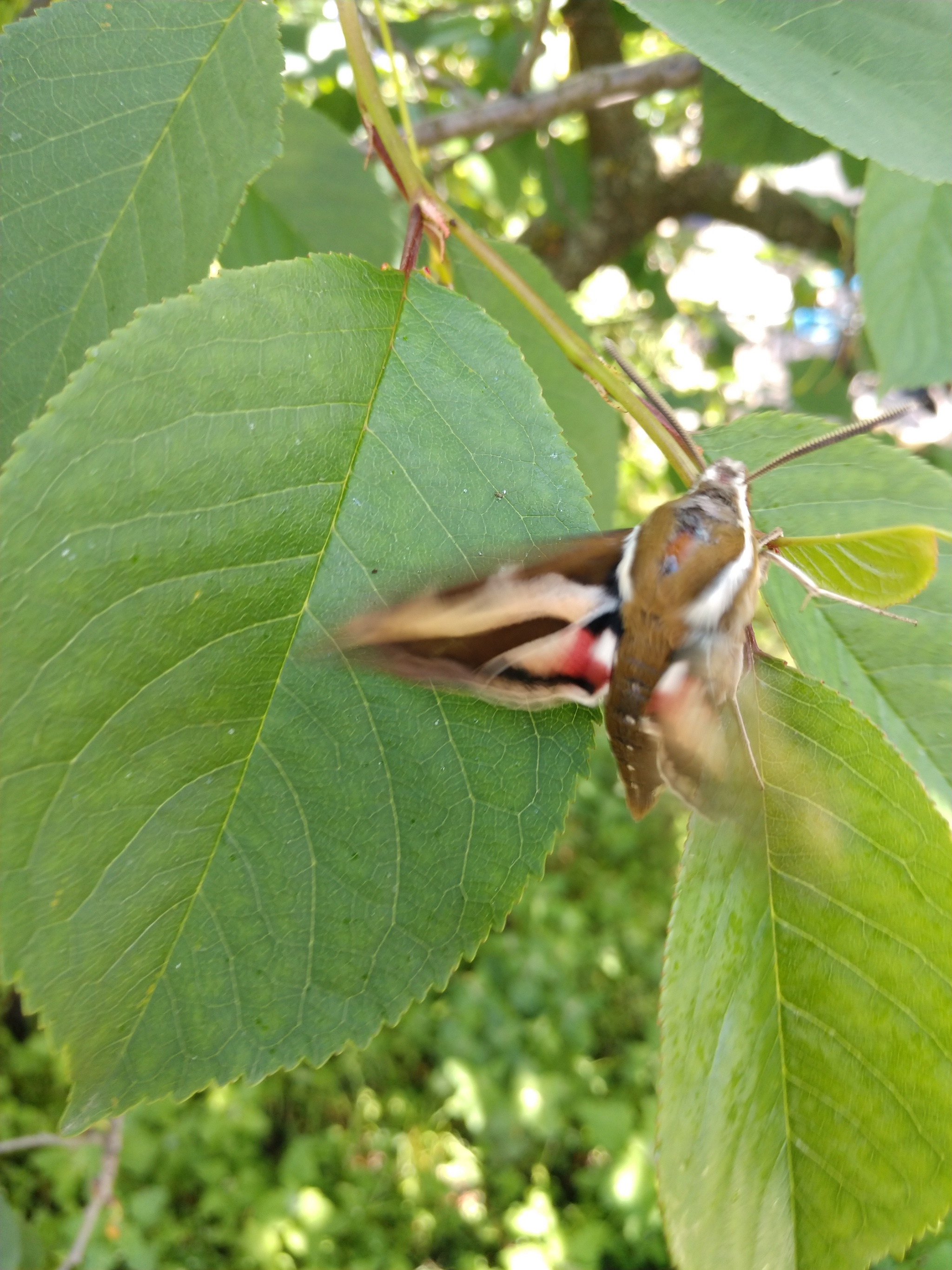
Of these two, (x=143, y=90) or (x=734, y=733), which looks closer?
(x=734, y=733)

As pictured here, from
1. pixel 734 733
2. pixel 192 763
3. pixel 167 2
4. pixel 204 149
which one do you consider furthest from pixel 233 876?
pixel 167 2

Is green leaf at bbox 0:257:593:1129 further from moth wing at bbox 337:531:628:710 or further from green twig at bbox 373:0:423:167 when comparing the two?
green twig at bbox 373:0:423:167

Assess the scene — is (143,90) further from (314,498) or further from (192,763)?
(192,763)

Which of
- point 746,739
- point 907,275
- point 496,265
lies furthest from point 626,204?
point 746,739

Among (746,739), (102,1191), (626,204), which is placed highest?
(746,739)

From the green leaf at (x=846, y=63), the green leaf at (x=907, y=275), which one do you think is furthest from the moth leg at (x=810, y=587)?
the green leaf at (x=907, y=275)

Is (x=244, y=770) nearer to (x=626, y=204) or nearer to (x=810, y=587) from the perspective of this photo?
(x=810, y=587)
